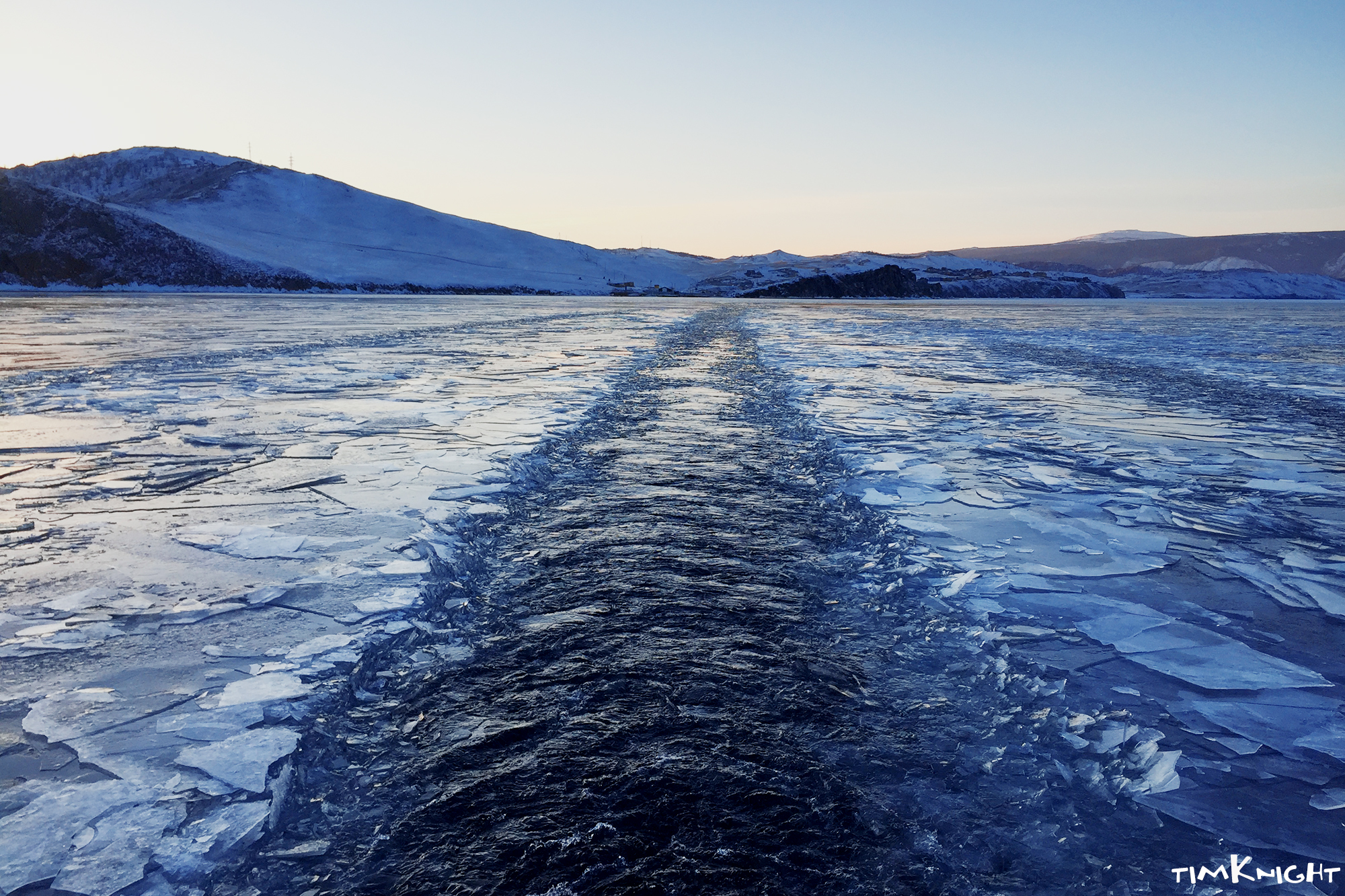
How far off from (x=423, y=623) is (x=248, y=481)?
2126mm

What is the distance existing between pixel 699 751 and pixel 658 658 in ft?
1.55

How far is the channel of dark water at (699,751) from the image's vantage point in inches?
57.4

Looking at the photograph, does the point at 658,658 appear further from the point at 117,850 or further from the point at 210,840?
the point at 117,850

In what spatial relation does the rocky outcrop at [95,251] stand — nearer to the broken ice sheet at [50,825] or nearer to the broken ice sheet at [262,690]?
the broken ice sheet at [262,690]

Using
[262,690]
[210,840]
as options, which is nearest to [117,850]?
[210,840]

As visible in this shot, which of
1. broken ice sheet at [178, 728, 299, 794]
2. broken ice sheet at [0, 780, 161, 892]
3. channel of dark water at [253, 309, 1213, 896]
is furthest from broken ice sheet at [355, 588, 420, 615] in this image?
broken ice sheet at [0, 780, 161, 892]

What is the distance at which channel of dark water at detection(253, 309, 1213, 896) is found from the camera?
1.46 metres

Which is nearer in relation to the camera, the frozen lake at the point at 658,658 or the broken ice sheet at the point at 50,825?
the broken ice sheet at the point at 50,825

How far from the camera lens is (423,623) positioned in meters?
2.48

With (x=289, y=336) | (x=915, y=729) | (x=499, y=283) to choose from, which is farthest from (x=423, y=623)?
(x=499, y=283)

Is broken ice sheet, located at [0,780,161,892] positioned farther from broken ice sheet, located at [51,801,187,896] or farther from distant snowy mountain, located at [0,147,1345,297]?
distant snowy mountain, located at [0,147,1345,297]

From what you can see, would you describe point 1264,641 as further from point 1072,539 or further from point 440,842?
point 440,842

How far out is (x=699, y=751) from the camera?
5.90ft

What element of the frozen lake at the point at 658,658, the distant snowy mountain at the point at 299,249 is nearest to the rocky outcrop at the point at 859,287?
the distant snowy mountain at the point at 299,249
